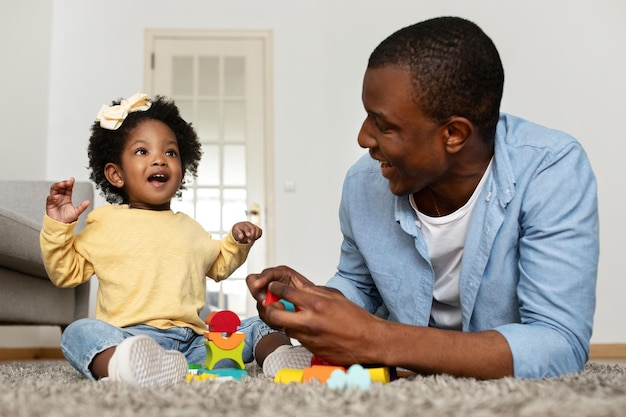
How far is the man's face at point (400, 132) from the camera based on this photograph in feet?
3.49

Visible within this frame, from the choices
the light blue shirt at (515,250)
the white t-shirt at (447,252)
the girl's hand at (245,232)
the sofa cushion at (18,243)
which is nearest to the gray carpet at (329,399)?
the light blue shirt at (515,250)

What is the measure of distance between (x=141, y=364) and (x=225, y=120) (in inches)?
146

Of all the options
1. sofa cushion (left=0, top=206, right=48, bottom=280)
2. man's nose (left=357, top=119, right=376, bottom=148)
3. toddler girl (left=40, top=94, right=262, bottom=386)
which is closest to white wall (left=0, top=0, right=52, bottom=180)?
sofa cushion (left=0, top=206, right=48, bottom=280)

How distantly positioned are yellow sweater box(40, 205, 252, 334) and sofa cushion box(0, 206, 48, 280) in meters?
0.61

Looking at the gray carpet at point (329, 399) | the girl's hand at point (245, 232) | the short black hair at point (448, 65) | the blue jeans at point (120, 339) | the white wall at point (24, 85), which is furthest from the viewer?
the white wall at point (24, 85)

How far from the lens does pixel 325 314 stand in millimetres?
921

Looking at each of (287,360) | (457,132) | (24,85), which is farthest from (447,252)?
(24,85)

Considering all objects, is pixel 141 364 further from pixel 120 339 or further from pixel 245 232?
pixel 245 232

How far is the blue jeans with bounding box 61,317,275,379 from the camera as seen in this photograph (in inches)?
46.6

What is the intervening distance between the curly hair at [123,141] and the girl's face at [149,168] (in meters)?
0.02

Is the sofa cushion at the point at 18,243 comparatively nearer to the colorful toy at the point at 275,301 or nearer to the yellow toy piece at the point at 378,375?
the colorful toy at the point at 275,301

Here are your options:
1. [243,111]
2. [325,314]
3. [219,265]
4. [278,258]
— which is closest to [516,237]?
[325,314]

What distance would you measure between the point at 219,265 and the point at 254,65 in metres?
3.21

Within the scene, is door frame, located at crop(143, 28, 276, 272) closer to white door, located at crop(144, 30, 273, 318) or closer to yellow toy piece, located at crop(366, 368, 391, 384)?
Result: white door, located at crop(144, 30, 273, 318)
